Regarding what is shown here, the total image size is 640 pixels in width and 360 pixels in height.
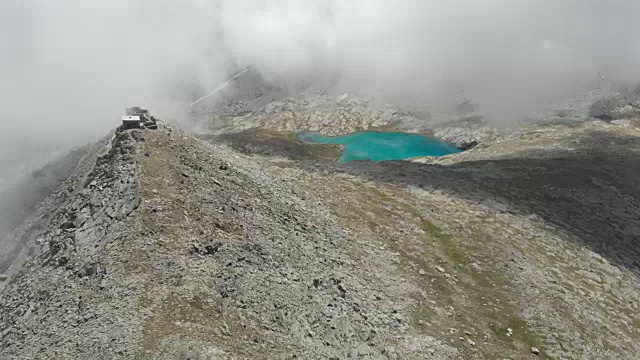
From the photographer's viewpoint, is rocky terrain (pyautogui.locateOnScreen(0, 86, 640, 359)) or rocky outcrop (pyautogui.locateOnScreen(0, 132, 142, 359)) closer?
rocky outcrop (pyautogui.locateOnScreen(0, 132, 142, 359))

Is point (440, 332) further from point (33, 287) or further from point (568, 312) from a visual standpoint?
point (33, 287)

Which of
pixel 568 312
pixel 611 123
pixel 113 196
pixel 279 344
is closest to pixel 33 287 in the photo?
pixel 113 196

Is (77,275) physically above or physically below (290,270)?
above

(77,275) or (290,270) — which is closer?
(77,275)

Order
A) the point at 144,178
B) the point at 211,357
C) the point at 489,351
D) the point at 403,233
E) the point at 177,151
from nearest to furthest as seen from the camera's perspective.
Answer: the point at 211,357 < the point at 144,178 < the point at 489,351 < the point at 177,151 < the point at 403,233

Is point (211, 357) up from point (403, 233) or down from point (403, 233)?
up

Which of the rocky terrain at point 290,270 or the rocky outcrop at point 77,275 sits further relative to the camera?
the rocky terrain at point 290,270

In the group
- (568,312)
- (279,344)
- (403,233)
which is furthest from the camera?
(403,233)

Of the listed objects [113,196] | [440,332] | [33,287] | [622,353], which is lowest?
[622,353]
